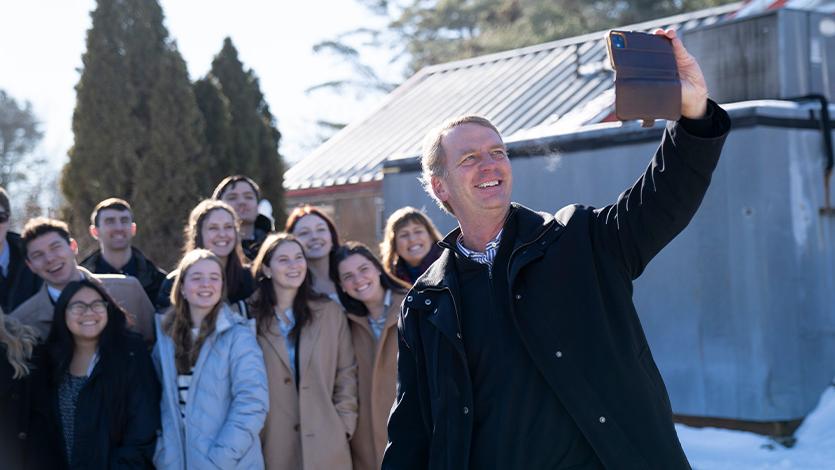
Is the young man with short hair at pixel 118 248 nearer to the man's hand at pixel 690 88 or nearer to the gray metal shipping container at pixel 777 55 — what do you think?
the man's hand at pixel 690 88

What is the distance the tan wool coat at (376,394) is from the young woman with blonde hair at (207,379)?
0.60 metres

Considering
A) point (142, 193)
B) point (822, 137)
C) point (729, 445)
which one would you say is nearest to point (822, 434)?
point (729, 445)

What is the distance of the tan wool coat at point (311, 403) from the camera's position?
541 centimetres

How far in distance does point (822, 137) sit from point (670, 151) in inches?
201

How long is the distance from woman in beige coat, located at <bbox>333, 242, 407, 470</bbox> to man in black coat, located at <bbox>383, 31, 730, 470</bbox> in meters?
2.44

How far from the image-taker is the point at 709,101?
2.62 metres

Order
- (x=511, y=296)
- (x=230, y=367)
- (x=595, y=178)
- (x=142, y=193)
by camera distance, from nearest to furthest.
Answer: (x=511, y=296) → (x=230, y=367) → (x=595, y=178) → (x=142, y=193)

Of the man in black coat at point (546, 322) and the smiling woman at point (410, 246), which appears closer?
the man in black coat at point (546, 322)

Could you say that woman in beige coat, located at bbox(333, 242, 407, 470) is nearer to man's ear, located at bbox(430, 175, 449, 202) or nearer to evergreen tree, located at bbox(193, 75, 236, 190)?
man's ear, located at bbox(430, 175, 449, 202)

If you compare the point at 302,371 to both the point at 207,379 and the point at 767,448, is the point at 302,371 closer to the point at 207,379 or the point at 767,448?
the point at 207,379

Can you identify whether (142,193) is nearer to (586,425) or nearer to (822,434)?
(822,434)

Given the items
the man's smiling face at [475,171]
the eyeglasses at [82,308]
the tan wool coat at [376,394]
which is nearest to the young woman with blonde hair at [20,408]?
the eyeglasses at [82,308]

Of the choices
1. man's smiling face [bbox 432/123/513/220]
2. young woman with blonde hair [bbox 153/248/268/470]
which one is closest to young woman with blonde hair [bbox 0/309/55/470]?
young woman with blonde hair [bbox 153/248/268/470]

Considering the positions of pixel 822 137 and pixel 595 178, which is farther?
pixel 595 178
